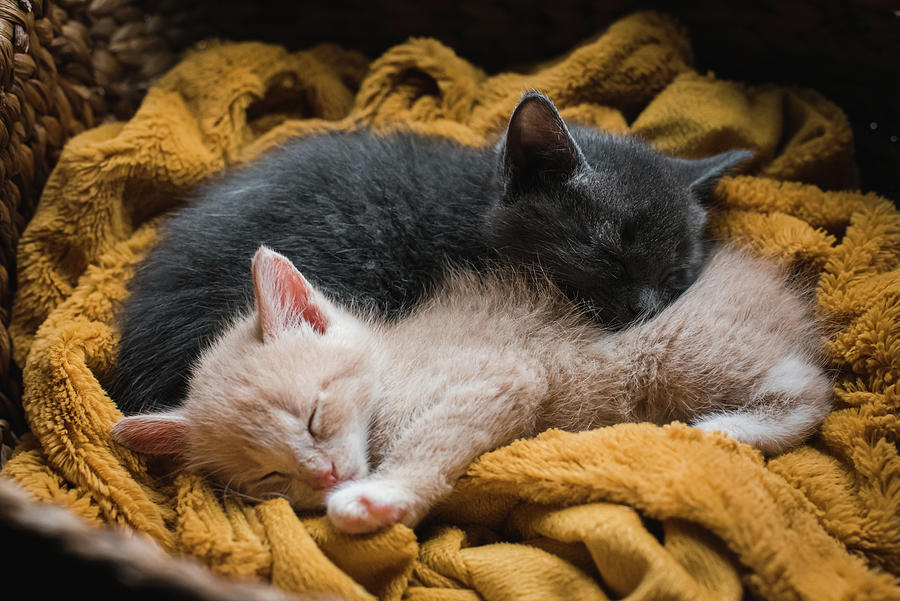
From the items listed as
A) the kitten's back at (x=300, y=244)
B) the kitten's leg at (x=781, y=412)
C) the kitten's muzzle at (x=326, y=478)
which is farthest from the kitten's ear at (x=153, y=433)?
the kitten's leg at (x=781, y=412)

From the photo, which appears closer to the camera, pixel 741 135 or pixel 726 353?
pixel 726 353

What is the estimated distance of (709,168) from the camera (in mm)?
1771

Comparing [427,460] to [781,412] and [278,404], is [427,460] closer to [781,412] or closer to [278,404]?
[278,404]

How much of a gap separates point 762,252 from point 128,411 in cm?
143

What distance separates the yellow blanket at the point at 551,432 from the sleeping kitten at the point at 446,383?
0.06 metres

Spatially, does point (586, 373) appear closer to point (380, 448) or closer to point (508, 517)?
point (508, 517)

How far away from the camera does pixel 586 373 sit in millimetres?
1450

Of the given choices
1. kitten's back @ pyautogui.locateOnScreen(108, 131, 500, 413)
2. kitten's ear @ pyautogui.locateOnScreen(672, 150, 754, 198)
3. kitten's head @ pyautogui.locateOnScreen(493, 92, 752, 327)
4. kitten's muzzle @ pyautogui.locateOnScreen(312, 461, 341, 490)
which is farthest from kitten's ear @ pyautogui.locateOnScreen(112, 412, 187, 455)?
kitten's ear @ pyautogui.locateOnScreen(672, 150, 754, 198)

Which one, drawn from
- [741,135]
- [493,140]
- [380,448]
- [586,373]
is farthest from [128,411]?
[741,135]

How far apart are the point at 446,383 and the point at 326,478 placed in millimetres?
269

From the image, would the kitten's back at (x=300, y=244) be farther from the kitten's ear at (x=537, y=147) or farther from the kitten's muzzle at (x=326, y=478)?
the kitten's muzzle at (x=326, y=478)

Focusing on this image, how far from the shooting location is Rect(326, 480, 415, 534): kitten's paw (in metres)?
1.16

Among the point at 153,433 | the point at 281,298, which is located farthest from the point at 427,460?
the point at 153,433

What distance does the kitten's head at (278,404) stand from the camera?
1270 mm
